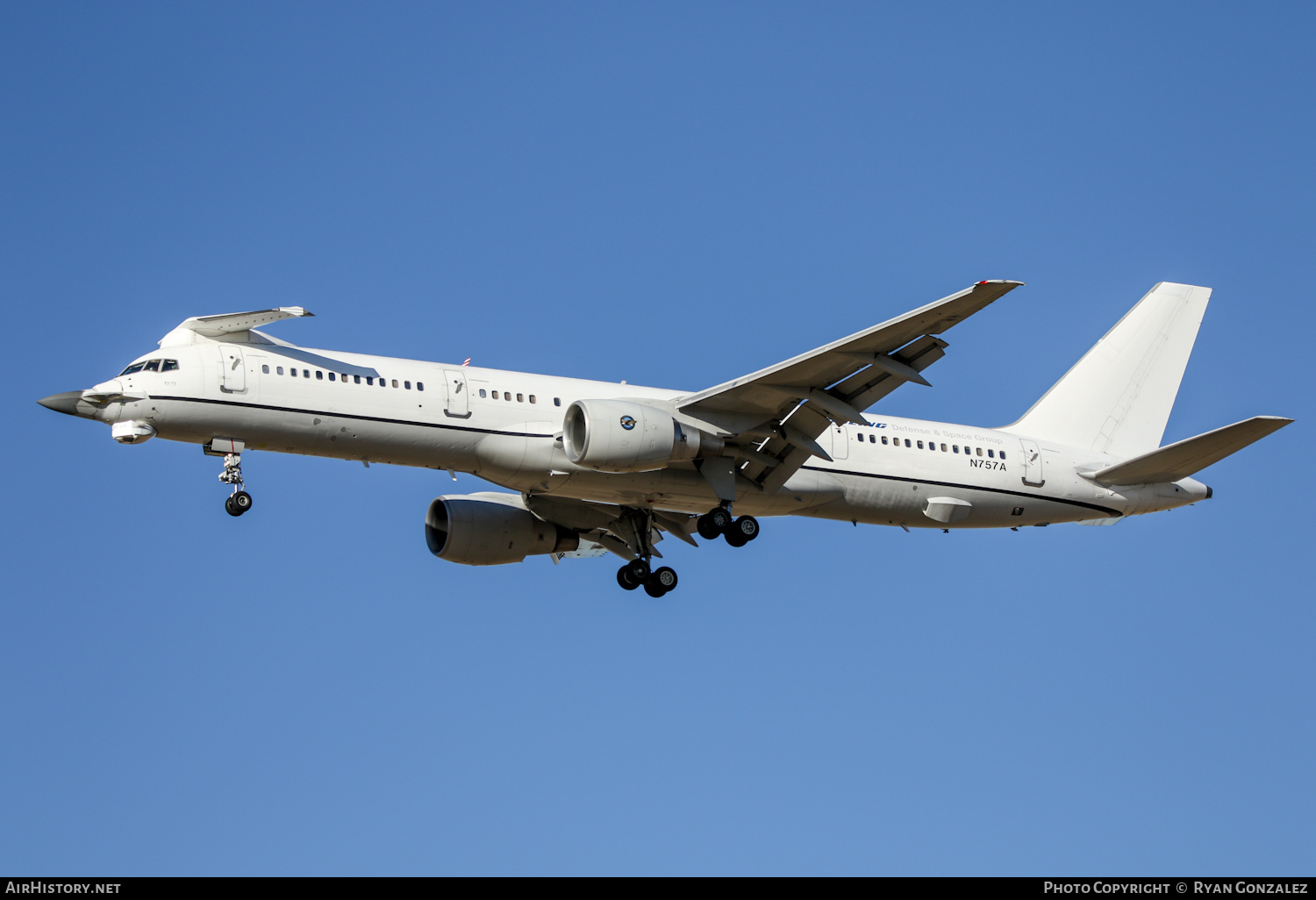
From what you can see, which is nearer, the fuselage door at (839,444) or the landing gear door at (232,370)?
the landing gear door at (232,370)

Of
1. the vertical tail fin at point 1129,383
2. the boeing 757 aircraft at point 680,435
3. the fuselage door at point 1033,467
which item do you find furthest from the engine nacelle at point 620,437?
the vertical tail fin at point 1129,383

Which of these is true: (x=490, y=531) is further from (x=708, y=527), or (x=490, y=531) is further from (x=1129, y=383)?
(x=1129, y=383)

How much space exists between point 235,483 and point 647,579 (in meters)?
10.3

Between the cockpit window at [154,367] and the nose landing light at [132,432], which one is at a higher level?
the cockpit window at [154,367]

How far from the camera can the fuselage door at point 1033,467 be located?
3734 cm

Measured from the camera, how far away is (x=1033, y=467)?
37.5 meters

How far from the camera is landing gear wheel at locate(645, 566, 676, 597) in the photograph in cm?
3621

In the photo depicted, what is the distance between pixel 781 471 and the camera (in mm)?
34219

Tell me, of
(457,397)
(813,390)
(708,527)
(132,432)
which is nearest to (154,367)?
(132,432)

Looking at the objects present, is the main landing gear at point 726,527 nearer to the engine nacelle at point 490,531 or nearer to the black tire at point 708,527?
the black tire at point 708,527

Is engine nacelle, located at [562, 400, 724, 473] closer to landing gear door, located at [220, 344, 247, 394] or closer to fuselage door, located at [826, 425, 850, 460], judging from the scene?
fuselage door, located at [826, 425, 850, 460]

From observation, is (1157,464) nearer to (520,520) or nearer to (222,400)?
(520,520)

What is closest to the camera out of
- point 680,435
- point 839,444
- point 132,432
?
point 132,432

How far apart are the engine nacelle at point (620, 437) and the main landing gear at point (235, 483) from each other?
22.7 feet
